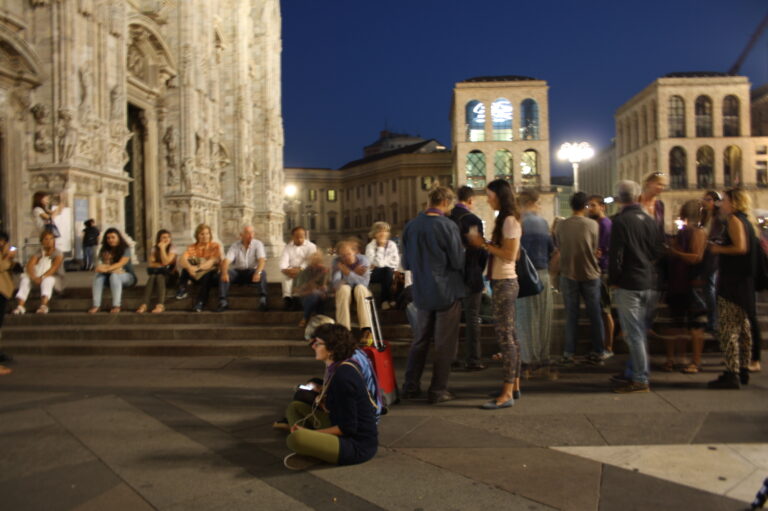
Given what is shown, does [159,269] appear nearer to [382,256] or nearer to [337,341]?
[382,256]

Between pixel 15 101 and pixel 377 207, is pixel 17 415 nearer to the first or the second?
pixel 15 101

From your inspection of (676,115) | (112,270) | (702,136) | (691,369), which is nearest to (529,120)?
(676,115)

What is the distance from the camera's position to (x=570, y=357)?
727cm

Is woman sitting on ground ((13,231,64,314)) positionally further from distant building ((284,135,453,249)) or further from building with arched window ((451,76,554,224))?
distant building ((284,135,453,249))

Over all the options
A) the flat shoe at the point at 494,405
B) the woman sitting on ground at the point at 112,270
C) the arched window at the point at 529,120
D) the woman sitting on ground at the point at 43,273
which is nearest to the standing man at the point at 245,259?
the woman sitting on ground at the point at 112,270

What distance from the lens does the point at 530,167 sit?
6969 cm

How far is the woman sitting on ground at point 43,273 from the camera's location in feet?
32.4

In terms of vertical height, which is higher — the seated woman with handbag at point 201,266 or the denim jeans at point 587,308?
the seated woman with handbag at point 201,266

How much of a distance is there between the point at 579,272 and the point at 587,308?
0.46 metres

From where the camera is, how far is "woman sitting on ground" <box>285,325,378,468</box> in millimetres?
4059

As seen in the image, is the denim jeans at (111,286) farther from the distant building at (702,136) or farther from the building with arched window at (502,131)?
the distant building at (702,136)

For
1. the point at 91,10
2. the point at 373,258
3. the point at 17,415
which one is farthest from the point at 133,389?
the point at 91,10

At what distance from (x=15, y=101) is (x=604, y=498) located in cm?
1651

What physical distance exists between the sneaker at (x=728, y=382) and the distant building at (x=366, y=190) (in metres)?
74.8
